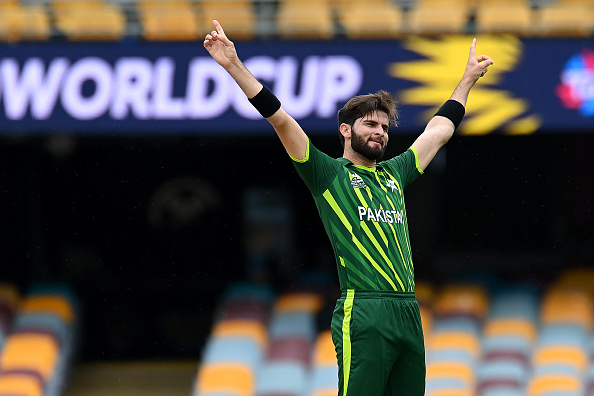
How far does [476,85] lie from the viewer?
25.9 feet

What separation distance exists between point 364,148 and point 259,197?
5.68 metres

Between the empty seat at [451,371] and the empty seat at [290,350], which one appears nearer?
the empty seat at [451,371]

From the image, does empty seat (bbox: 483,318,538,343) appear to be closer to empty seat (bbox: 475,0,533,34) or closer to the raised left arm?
empty seat (bbox: 475,0,533,34)

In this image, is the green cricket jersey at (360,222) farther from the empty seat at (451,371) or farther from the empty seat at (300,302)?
the empty seat at (300,302)

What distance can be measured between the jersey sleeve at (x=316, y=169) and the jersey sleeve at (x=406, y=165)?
316 millimetres

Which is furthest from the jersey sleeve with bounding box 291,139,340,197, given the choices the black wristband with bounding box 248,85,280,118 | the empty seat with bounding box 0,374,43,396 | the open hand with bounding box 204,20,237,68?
the empty seat with bounding box 0,374,43,396

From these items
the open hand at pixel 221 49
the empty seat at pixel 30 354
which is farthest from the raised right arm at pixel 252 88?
the empty seat at pixel 30 354

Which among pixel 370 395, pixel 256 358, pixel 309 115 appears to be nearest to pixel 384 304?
pixel 370 395

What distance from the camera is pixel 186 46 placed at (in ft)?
26.4

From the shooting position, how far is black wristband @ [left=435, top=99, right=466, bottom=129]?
4733mm

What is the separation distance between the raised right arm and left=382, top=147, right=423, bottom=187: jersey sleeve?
0.52 metres

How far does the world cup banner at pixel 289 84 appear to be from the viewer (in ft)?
25.9

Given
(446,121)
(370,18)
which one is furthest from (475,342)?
(446,121)

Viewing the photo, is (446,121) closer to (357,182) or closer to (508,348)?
(357,182)
